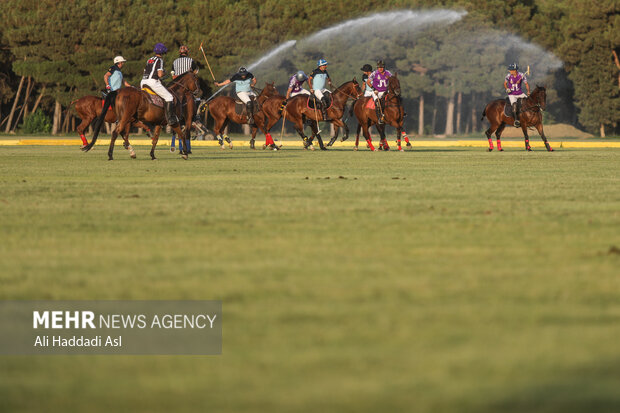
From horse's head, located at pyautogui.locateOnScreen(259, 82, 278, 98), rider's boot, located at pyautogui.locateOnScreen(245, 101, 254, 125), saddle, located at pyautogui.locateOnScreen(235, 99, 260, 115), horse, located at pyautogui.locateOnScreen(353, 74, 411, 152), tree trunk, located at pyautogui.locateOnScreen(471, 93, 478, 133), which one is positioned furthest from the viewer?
tree trunk, located at pyautogui.locateOnScreen(471, 93, 478, 133)

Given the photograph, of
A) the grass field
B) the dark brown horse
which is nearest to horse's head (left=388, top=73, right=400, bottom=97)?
the dark brown horse

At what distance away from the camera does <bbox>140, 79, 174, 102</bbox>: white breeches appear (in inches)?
1062

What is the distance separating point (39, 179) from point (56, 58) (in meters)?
57.2

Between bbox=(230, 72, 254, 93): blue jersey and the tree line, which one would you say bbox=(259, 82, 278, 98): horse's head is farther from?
the tree line

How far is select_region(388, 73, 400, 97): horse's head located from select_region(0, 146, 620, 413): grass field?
67.2 ft

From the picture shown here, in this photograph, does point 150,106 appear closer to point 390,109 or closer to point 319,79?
point 390,109

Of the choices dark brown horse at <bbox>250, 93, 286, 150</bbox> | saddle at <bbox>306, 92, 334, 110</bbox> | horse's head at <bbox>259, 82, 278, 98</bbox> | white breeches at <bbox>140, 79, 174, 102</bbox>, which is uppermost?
white breeches at <bbox>140, 79, 174, 102</bbox>

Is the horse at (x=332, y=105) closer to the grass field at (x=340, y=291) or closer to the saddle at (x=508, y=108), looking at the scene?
the saddle at (x=508, y=108)

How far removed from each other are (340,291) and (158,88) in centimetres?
2051

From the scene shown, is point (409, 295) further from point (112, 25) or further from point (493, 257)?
point (112, 25)

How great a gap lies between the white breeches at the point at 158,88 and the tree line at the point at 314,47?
4628 cm

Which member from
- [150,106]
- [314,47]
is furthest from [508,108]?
[314,47]

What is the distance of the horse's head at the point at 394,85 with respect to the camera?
117 feet

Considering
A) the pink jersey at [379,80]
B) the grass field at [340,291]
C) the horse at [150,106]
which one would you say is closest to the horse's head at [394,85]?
the pink jersey at [379,80]
